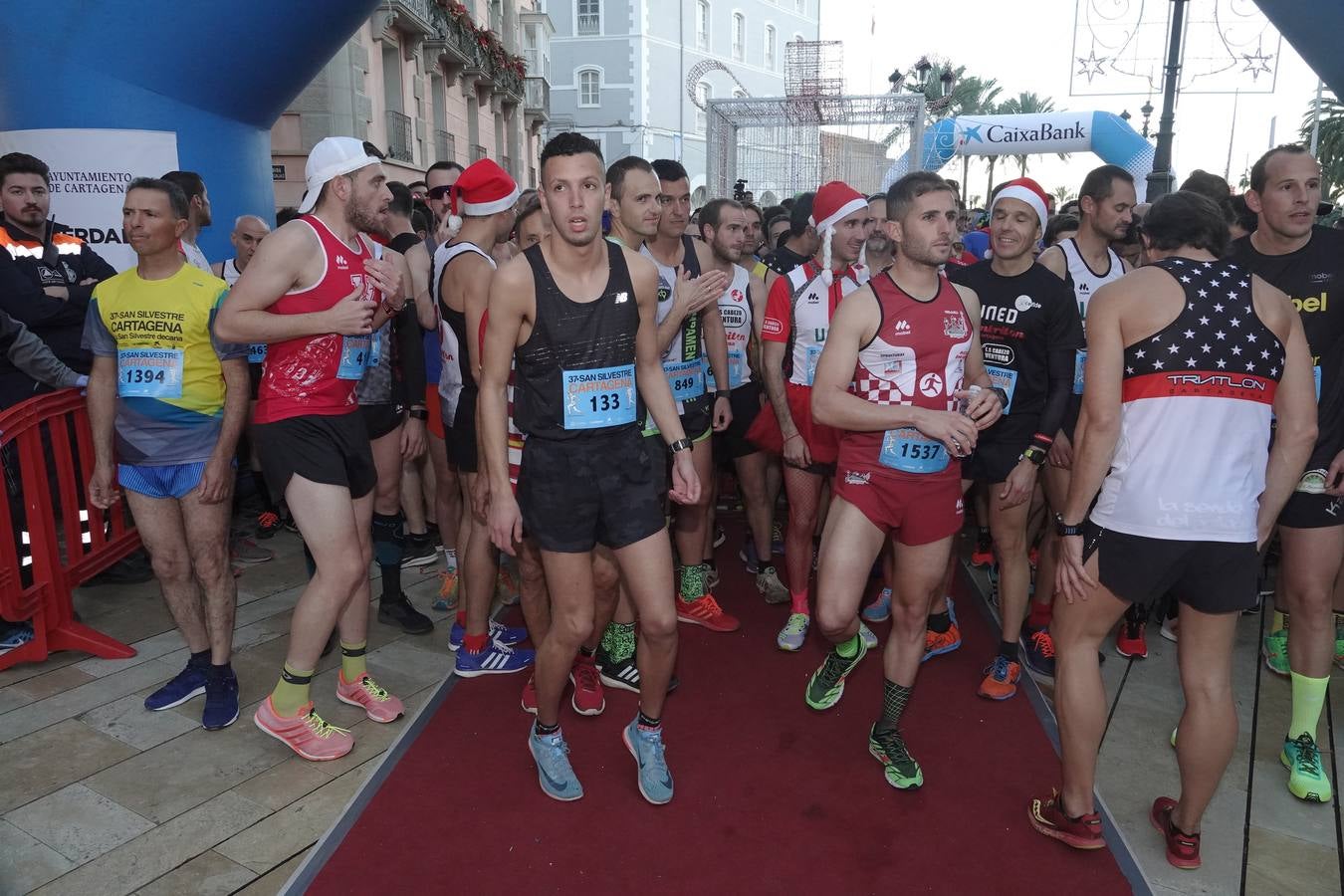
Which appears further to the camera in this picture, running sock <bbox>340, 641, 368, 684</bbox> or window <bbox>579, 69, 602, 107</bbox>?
window <bbox>579, 69, 602, 107</bbox>

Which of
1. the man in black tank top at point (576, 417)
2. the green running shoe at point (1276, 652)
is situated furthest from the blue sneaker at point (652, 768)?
the green running shoe at point (1276, 652)

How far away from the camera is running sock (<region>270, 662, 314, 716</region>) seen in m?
3.37

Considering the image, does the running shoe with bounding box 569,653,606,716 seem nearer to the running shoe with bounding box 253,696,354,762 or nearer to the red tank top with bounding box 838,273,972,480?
the running shoe with bounding box 253,696,354,762

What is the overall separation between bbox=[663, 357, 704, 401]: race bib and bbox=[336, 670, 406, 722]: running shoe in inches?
72.3

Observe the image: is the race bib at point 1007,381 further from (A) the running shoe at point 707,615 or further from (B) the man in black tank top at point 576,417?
(A) the running shoe at point 707,615

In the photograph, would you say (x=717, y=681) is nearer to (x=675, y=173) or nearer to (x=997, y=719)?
(x=997, y=719)

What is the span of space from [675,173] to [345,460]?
2268 millimetres

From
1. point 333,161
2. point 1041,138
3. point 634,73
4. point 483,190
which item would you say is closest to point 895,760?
point 483,190

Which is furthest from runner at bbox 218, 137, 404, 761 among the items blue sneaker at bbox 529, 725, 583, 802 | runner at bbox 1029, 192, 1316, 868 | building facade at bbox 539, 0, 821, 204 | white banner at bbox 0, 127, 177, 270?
building facade at bbox 539, 0, 821, 204

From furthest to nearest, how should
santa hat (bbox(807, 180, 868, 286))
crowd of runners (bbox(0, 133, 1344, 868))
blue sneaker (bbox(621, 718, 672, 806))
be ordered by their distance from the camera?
1. santa hat (bbox(807, 180, 868, 286))
2. blue sneaker (bbox(621, 718, 672, 806))
3. crowd of runners (bbox(0, 133, 1344, 868))

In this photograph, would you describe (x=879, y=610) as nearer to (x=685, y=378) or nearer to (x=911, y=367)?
(x=685, y=378)

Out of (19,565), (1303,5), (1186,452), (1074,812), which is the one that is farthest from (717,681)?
(1303,5)

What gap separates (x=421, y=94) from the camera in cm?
1925

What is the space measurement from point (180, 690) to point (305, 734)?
0.80 metres
